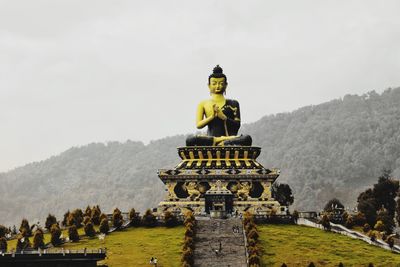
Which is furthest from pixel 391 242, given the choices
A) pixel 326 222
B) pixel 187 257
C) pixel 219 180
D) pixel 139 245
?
pixel 219 180

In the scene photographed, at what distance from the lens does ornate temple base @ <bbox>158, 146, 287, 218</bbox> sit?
48719mm

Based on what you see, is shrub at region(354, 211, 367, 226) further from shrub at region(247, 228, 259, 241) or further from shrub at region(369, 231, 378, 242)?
shrub at region(247, 228, 259, 241)

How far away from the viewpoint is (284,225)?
143 feet

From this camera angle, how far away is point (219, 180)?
49.6 metres

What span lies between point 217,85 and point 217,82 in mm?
183

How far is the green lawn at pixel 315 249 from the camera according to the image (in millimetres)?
36812

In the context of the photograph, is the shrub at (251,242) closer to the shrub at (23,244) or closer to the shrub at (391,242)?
the shrub at (391,242)

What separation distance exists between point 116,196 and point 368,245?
76.6 m

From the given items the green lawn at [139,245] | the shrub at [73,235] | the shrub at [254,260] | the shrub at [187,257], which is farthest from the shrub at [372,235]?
the shrub at [73,235]

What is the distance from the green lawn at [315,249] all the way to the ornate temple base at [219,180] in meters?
6.06

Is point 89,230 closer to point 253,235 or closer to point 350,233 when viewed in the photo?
point 253,235

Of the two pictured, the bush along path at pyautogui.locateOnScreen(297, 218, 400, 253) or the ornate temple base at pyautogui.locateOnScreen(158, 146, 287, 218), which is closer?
the bush along path at pyautogui.locateOnScreen(297, 218, 400, 253)

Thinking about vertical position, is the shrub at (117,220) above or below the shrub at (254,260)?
above

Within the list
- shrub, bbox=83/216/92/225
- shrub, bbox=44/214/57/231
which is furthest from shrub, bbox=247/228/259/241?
shrub, bbox=44/214/57/231
